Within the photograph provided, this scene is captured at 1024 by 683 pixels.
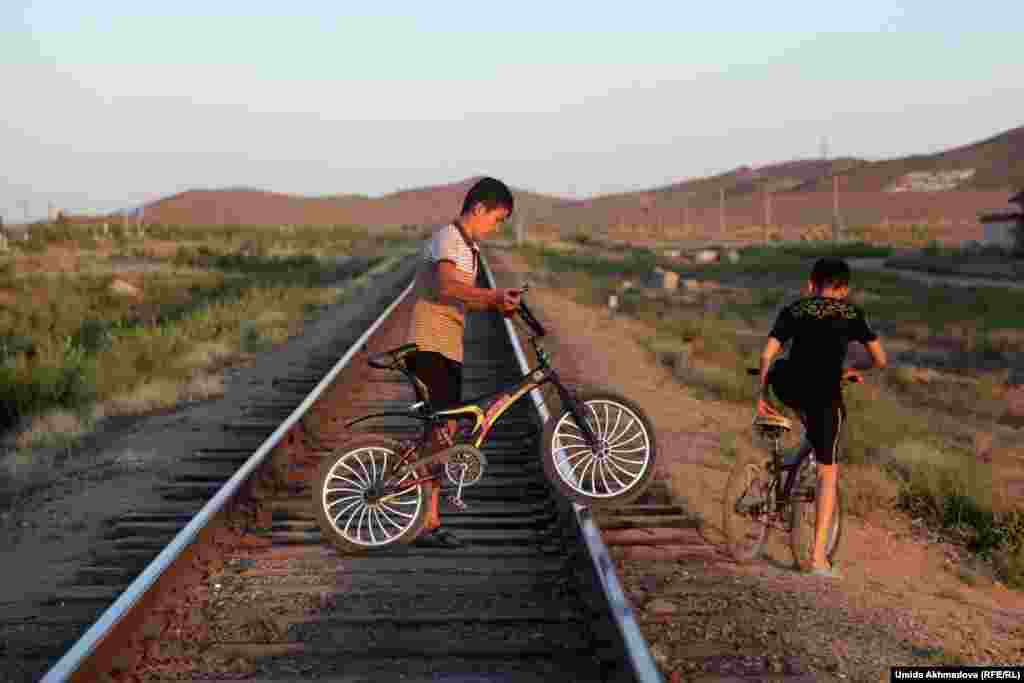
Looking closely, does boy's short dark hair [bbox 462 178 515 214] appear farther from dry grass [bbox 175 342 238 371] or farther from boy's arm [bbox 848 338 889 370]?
dry grass [bbox 175 342 238 371]

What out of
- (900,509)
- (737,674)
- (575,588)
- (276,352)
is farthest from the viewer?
(276,352)

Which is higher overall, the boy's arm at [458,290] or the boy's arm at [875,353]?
the boy's arm at [458,290]

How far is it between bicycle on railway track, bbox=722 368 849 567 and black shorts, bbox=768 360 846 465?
0.12 meters

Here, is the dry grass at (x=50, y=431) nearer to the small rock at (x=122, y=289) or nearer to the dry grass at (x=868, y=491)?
the dry grass at (x=868, y=491)

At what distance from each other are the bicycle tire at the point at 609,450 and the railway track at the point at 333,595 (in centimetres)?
20

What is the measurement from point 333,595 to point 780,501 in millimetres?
2474

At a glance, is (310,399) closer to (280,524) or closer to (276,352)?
(280,524)

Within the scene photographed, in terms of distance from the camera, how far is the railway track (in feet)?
15.7

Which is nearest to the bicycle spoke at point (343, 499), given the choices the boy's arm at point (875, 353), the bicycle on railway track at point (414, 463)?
the bicycle on railway track at point (414, 463)

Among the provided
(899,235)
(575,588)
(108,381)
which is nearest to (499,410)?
(575,588)

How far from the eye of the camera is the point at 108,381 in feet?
46.4

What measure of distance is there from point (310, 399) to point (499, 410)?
179 inches

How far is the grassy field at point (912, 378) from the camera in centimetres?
865

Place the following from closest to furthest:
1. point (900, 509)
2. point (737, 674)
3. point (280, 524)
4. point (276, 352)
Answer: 1. point (737, 674)
2. point (280, 524)
3. point (900, 509)
4. point (276, 352)
